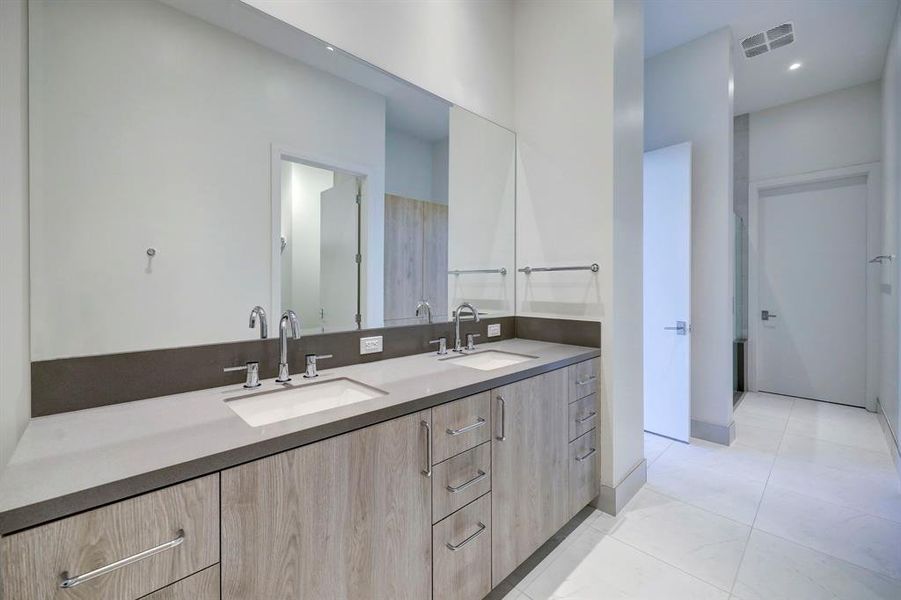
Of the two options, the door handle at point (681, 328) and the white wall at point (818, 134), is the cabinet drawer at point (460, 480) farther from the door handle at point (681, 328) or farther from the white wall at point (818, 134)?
the white wall at point (818, 134)

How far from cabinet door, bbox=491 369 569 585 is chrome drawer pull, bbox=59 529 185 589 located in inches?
37.3

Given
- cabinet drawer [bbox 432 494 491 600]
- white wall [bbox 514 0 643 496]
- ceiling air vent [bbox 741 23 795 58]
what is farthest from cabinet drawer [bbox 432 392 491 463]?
ceiling air vent [bbox 741 23 795 58]

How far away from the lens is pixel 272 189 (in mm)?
1468

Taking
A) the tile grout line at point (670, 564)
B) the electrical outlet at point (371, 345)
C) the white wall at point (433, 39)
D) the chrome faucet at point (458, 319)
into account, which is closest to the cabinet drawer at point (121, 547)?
the electrical outlet at point (371, 345)

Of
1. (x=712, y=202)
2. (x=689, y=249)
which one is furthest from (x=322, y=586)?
(x=712, y=202)

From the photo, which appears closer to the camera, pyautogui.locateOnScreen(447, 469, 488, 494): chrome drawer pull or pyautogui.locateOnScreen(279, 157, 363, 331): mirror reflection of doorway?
pyautogui.locateOnScreen(447, 469, 488, 494): chrome drawer pull

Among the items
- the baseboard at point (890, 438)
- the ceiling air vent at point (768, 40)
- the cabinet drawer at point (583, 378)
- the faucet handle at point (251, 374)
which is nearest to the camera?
the faucet handle at point (251, 374)

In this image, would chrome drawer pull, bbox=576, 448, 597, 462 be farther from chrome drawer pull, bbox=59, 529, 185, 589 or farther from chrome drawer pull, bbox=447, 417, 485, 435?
chrome drawer pull, bbox=59, 529, 185, 589

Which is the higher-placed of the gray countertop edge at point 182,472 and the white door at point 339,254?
the white door at point 339,254

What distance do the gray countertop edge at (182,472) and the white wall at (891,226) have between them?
339 cm

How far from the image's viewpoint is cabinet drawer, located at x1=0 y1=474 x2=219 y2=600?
61 centimetres

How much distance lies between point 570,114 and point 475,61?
2.04 ft

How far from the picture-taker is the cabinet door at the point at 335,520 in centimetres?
83

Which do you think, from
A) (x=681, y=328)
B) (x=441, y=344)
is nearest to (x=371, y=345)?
(x=441, y=344)
